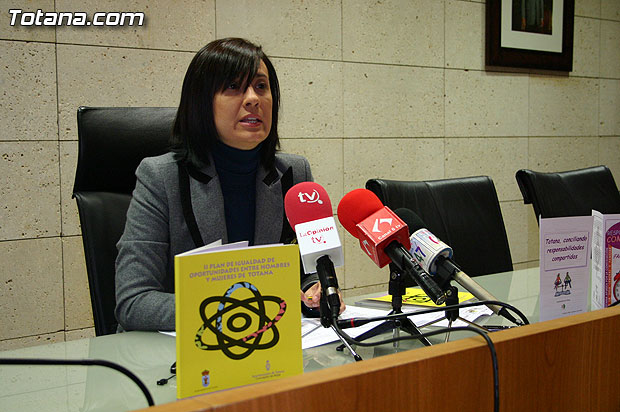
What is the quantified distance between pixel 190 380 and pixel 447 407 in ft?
1.03

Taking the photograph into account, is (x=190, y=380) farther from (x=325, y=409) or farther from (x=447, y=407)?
(x=447, y=407)

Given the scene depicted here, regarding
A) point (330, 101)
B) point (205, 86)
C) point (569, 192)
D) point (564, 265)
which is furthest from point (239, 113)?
point (330, 101)

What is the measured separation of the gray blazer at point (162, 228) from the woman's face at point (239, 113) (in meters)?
0.10

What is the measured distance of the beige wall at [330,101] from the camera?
7.82 ft

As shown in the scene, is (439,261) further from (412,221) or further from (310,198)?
(310,198)

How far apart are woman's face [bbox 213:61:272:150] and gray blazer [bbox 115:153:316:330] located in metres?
0.10

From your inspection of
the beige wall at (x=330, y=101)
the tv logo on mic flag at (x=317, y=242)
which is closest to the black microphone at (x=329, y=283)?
the tv logo on mic flag at (x=317, y=242)

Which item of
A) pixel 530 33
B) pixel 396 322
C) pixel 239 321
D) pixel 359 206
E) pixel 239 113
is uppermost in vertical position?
pixel 530 33

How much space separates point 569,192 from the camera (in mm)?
2262

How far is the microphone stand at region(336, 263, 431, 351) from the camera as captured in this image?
1023 mm

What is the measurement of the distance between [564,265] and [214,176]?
890 millimetres

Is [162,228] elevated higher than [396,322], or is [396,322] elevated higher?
[162,228]

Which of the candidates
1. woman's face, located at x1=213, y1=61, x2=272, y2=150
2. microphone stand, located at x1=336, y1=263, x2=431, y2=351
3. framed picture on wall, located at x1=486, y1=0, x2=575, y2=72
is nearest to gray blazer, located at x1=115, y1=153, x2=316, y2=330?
woman's face, located at x1=213, y1=61, x2=272, y2=150

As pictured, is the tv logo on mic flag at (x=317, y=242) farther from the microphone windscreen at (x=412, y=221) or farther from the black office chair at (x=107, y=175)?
the black office chair at (x=107, y=175)
